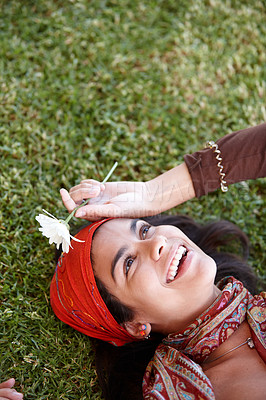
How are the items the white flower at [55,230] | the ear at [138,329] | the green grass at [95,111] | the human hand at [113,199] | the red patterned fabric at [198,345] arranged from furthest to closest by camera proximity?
the green grass at [95,111] → the human hand at [113,199] → the ear at [138,329] → the red patterned fabric at [198,345] → the white flower at [55,230]

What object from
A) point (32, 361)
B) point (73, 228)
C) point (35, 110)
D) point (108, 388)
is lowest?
point (108, 388)

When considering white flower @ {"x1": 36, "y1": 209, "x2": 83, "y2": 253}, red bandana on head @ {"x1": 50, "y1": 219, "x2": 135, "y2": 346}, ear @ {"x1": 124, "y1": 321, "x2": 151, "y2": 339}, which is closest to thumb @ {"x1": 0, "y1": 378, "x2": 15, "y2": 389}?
red bandana on head @ {"x1": 50, "y1": 219, "x2": 135, "y2": 346}

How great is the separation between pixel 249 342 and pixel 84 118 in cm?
207

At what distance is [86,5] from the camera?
397 cm

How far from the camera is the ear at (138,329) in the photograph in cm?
233

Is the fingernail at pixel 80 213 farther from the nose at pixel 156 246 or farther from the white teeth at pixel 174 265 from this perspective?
the white teeth at pixel 174 265

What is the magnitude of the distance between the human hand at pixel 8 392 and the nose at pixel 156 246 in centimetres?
99

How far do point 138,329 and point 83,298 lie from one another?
0.35 meters

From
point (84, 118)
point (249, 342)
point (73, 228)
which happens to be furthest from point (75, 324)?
point (84, 118)

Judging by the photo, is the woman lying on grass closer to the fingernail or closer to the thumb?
the fingernail

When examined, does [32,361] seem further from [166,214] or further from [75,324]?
[166,214]

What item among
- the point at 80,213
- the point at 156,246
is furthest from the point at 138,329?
the point at 80,213

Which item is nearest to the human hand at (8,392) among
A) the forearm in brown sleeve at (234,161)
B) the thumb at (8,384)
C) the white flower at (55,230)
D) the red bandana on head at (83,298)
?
the thumb at (8,384)

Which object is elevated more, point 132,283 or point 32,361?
point 132,283
